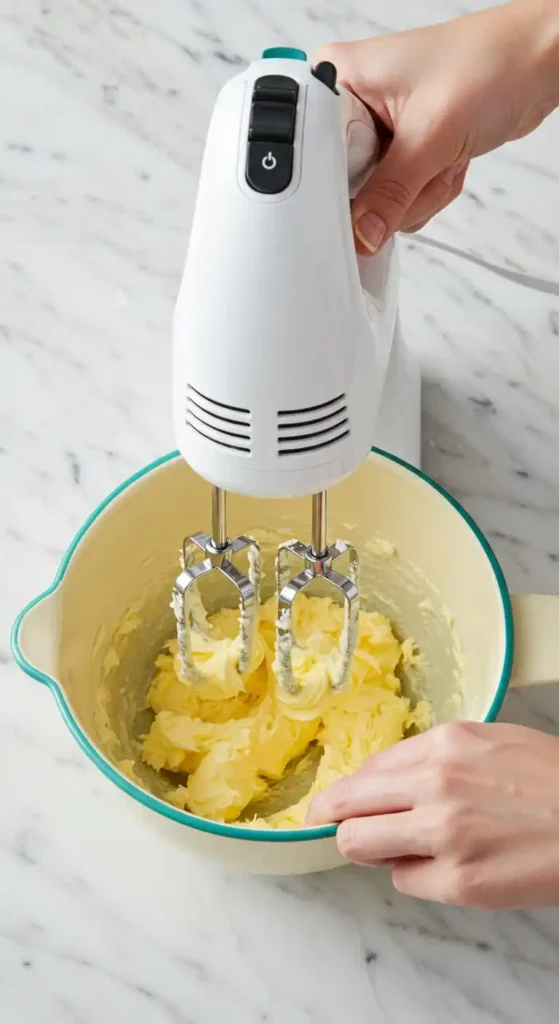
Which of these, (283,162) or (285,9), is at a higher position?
(283,162)

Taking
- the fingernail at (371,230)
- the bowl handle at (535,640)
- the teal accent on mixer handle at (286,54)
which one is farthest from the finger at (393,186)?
the bowl handle at (535,640)

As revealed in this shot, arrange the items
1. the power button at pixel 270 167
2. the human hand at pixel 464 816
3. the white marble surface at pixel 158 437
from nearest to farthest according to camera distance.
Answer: the power button at pixel 270 167
the human hand at pixel 464 816
the white marble surface at pixel 158 437

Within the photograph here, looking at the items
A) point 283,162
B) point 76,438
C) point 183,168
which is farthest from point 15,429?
point 283,162

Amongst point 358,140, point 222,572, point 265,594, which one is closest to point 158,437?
point 265,594

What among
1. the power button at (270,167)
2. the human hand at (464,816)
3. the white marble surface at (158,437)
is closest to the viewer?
the power button at (270,167)

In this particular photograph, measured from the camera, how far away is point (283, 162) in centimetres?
45

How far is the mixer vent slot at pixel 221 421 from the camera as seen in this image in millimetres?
490

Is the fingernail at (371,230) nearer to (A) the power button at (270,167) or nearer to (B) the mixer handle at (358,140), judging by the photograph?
(B) the mixer handle at (358,140)

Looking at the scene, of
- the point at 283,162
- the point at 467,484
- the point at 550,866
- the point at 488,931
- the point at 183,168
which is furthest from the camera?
the point at 183,168

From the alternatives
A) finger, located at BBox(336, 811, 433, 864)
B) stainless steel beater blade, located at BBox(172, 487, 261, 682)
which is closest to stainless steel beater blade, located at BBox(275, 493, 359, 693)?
stainless steel beater blade, located at BBox(172, 487, 261, 682)

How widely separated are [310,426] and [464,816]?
0.23 metres

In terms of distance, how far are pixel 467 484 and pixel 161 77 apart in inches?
19.6

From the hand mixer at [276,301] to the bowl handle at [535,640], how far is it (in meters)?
0.18

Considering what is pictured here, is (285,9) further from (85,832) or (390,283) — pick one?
(85,832)
